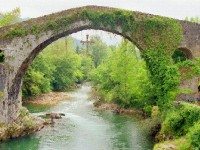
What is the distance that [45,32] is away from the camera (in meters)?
22.5

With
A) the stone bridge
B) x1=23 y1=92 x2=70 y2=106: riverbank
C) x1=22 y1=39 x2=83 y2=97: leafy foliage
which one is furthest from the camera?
x1=22 y1=39 x2=83 y2=97: leafy foliage

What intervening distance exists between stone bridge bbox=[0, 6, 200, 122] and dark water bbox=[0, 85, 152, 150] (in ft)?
6.66

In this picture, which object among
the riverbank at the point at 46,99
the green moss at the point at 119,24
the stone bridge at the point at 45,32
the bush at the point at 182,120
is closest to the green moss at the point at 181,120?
the bush at the point at 182,120

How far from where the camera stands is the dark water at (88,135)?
68.9ft

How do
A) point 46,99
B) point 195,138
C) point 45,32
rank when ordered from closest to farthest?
point 195,138 → point 45,32 → point 46,99

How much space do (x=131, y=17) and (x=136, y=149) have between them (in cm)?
644

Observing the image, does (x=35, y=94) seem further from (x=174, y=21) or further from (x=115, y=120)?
(x=174, y=21)

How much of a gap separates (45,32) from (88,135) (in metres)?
5.36

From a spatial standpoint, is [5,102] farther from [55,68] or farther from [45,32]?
[55,68]

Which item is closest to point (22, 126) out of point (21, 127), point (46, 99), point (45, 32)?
point (21, 127)

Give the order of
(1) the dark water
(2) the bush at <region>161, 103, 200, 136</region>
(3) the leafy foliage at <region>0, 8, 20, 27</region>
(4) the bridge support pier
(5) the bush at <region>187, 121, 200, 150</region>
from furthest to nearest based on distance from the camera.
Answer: (3) the leafy foliage at <region>0, 8, 20, 27</region> < (4) the bridge support pier < (1) the dark water < (2) the bush at <region>161, 103, 200, 136</region> < (5) the bush at <region>187, 121, 200, 150</region>

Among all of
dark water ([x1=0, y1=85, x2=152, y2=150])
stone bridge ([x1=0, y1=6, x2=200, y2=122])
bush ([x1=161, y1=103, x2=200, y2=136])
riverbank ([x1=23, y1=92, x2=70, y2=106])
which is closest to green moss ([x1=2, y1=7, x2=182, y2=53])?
stone bridge ([x1=0, y1=6, x2=200, y2=122])

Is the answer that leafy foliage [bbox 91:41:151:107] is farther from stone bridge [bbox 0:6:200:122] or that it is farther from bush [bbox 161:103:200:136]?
bush [bbox 161:103:200:136]

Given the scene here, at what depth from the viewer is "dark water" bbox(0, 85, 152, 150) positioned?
827 inches
